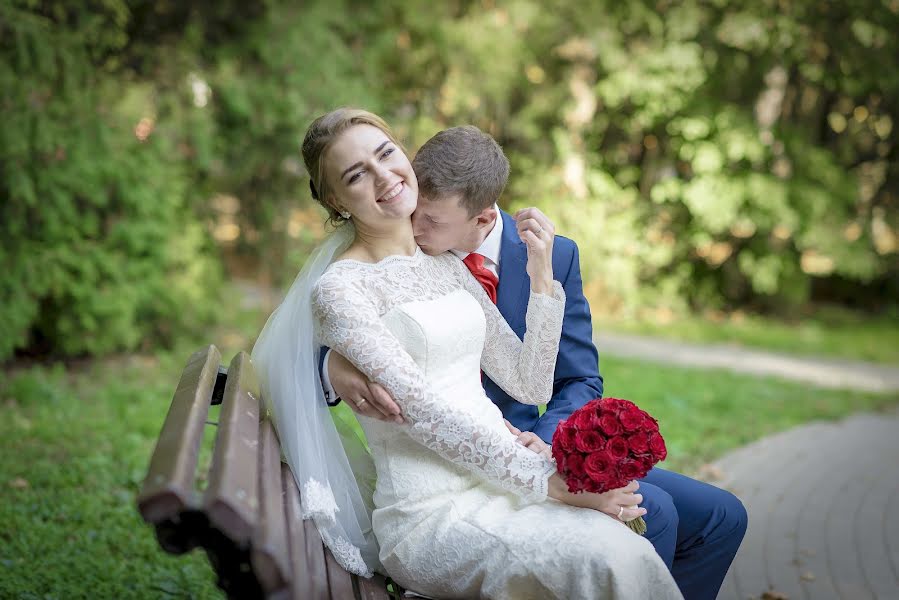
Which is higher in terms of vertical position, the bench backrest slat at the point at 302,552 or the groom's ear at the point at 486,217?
the groom's ear at the point at 486,217

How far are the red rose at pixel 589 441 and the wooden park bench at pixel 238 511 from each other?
27.7 inches

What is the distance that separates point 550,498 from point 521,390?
0.54m

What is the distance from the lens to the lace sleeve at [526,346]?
2836 mm

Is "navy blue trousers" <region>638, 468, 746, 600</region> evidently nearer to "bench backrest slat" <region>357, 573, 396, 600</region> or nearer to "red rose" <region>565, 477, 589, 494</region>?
"red rose" <region>565, 477, 589, 494</region>

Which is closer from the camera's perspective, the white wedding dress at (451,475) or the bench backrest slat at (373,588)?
the white wedding dress at (451,475)

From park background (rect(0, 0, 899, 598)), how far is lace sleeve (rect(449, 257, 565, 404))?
1.78 m

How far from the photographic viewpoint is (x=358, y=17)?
9906 mm

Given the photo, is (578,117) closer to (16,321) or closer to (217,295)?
(217,295)

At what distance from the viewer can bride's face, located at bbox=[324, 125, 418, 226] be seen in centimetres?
260

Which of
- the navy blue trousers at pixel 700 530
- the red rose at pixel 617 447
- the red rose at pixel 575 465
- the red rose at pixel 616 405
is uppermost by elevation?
the red rose at pixel 616 405

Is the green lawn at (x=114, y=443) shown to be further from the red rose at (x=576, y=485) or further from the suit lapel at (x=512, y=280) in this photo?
the red rose at (x=576, y=485)

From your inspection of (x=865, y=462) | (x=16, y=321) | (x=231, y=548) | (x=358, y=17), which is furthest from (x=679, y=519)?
(x=358, y=17)

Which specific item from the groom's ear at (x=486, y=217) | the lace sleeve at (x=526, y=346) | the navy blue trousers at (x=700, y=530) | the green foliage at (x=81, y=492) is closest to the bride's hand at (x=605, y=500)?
the navy blue trousers at (x=700, y=530)

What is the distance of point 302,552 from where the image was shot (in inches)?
87.4
